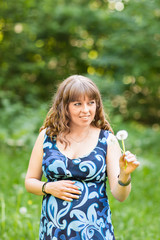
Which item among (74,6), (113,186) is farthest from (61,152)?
(74,6)

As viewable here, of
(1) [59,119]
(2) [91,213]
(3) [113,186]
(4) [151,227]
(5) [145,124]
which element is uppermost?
(5) [145,124]

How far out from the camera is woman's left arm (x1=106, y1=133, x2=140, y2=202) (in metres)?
1.51

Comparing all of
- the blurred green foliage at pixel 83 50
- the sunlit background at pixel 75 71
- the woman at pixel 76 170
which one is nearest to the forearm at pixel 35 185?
the woman at pixel 76 170

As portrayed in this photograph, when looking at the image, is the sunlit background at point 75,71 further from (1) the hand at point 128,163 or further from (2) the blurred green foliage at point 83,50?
(1) the hand at point 128,163

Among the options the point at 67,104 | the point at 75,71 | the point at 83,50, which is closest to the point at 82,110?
the point at 67,104

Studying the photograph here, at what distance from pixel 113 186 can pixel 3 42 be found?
730 cm

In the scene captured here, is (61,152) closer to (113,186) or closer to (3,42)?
(113,186)

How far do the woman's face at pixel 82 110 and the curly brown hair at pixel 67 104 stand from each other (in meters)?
0.02

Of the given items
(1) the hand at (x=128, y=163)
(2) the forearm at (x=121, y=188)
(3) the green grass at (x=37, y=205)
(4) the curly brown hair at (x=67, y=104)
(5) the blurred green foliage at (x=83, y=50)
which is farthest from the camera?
(5) the blurred green foliage at (x=83, y=50)

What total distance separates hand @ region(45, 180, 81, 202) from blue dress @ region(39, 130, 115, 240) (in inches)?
1.1

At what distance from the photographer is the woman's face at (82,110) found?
5.54ft

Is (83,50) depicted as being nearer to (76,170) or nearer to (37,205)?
(37,205)

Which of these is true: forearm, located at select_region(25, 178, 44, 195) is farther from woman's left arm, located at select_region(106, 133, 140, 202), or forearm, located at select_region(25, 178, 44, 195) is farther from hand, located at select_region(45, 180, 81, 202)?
woman's left arm, located at select_region(106, 133, 140, 202)

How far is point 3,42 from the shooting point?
27.0 feet
